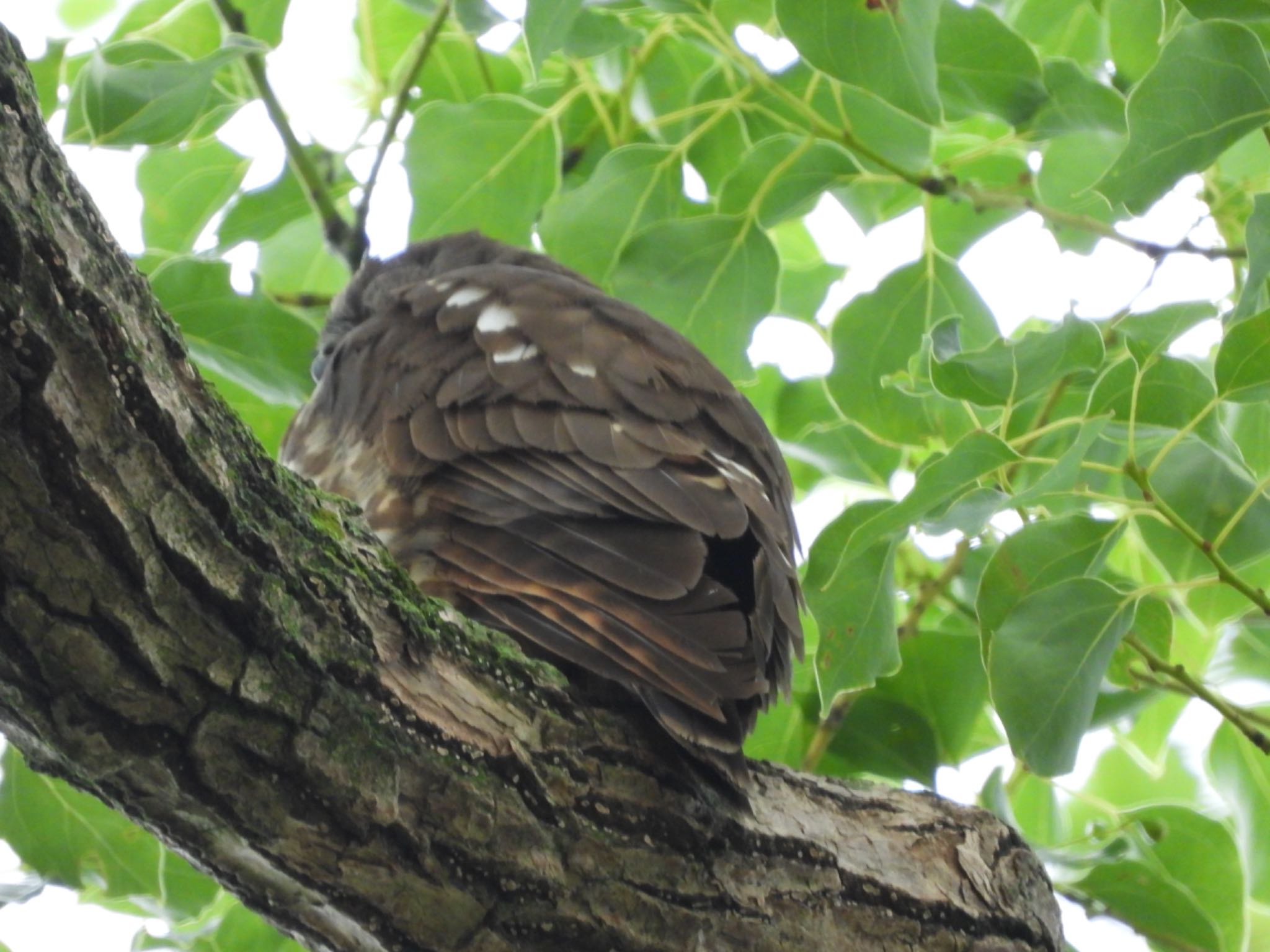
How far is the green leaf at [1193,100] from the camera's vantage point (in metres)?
1.84

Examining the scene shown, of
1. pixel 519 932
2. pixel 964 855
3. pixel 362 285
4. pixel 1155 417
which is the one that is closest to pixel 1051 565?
pixel 1155 417

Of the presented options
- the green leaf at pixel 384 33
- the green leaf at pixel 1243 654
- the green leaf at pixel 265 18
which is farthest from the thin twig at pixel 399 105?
the green leaf at pixel 1243 654

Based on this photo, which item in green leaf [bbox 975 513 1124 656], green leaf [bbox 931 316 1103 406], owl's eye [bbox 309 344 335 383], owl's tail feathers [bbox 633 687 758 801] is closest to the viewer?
owl's tail feathers [bbox 633 687 758 801]

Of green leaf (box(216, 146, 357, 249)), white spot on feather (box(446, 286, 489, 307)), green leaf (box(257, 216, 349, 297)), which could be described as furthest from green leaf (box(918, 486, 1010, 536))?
green leaf (box(257, 216, 349, 297))

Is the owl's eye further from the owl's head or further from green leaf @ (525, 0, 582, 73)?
green leaf @ (525, 0, 582, 73)

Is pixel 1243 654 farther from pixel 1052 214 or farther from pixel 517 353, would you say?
pixel 517 353

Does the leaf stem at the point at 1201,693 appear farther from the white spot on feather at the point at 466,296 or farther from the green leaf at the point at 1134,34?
the white spot on feather at the point at 466,296

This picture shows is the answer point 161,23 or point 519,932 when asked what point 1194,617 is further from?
point 161,23

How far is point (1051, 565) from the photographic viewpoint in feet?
6.79

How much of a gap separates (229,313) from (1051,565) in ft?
4.83

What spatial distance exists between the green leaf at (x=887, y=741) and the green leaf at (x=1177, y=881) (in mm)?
342

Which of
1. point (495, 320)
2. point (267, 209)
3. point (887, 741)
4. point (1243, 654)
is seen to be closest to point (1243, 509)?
point (1243, 654)

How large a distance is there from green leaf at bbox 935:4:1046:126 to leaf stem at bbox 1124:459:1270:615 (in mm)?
816

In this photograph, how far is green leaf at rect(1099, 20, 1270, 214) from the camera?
1841mm
